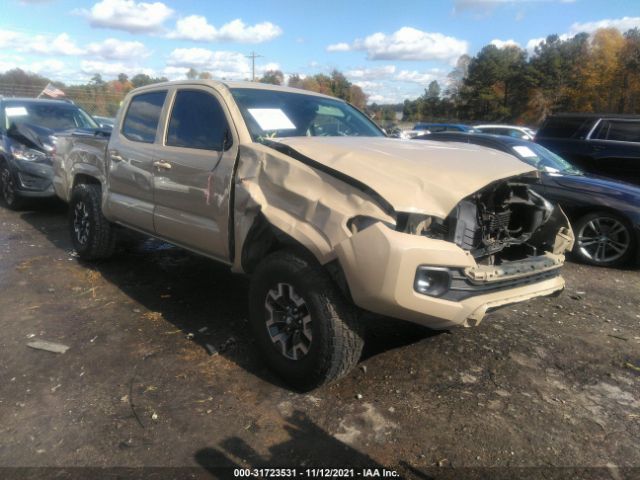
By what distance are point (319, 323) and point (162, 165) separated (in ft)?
6.84

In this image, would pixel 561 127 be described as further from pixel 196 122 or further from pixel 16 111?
pixel 16 111

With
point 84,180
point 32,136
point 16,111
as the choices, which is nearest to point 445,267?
point 84,180

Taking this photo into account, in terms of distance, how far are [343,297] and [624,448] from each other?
5.39 feet

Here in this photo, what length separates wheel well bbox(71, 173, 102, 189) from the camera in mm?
5456

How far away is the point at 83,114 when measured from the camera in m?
9.23

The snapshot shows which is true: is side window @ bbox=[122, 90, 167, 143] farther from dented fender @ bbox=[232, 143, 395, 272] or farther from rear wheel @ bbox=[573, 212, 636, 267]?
rear wheel @ bbox=[573, 212, 636, 267]

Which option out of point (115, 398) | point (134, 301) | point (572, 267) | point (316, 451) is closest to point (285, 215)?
point (316, 451)

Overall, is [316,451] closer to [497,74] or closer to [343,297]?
[343,297]

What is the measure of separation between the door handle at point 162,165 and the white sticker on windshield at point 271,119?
86 centimetres

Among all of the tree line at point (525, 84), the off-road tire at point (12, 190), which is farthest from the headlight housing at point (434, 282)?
the tree line at point (525, 84)

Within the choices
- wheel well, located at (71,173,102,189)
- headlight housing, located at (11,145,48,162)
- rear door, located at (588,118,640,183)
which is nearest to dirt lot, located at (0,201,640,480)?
wheel well, located at (71,173,102,189)

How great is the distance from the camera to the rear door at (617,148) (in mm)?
8586

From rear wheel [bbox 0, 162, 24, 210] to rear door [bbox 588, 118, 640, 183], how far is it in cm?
994

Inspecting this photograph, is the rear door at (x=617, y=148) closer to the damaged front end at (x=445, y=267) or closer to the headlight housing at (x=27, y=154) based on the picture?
the damaged front end at (x=445, y=267)
